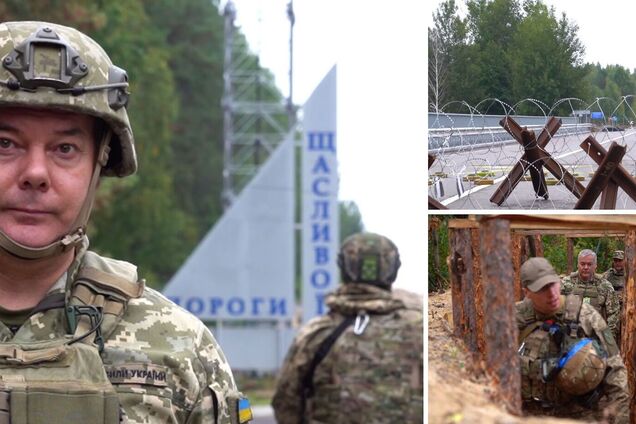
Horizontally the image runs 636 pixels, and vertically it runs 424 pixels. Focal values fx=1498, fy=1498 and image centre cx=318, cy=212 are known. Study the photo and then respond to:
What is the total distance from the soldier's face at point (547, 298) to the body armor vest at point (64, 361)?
111 centimetres

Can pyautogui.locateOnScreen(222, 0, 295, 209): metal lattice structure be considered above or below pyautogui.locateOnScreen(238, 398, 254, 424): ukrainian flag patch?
above

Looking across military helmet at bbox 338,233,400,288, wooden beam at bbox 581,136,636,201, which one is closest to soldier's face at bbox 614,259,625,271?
wooden beam at bbox 581,136,636,201

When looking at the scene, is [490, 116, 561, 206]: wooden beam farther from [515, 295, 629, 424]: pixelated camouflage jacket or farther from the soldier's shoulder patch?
the soldier's shoulder patch

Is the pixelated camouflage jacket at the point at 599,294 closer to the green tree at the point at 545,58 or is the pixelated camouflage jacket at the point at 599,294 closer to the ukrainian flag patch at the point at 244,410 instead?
the green tree at the point at 545,58

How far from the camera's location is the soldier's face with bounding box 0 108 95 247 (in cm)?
331

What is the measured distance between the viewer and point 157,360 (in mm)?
3457

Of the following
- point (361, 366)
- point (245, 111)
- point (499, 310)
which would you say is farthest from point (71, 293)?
point (245, 111)

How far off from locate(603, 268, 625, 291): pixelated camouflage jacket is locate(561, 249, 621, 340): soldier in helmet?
0.01 meters

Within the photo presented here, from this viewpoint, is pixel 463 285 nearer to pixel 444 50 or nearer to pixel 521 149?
pixel 521 149

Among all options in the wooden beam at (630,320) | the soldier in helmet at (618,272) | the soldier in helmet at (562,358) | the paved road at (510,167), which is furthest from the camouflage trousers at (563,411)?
the paved road at (510,167)

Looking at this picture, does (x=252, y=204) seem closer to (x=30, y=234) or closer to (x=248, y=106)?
(x=248, y=106)

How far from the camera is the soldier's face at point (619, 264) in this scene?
3.91 metres

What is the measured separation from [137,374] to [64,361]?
0.18 meters

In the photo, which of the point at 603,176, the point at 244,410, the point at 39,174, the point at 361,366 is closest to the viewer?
the point at 39,174
